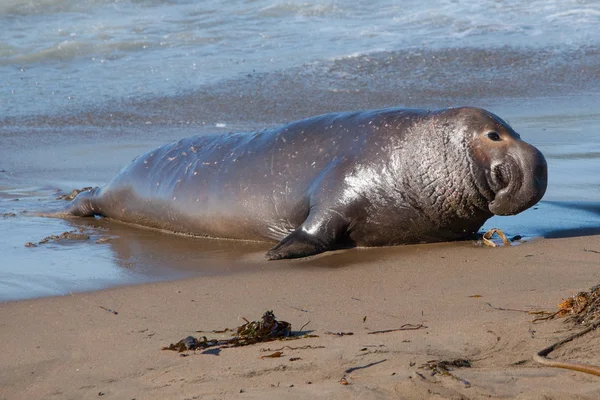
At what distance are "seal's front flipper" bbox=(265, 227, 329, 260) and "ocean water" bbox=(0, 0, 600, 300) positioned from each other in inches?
8.3

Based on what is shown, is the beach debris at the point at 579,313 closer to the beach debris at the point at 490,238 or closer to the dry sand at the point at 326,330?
the dry sand at the point at 326,330

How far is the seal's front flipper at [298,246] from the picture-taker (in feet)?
18.0

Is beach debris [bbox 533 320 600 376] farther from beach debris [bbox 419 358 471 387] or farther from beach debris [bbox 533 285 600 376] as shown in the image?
beach debris [bbox 419 358 471 387]

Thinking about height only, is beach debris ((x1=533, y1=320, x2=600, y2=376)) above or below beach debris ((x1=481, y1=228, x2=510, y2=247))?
above

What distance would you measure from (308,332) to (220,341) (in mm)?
379

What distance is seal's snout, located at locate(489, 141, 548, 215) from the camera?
18.1ft

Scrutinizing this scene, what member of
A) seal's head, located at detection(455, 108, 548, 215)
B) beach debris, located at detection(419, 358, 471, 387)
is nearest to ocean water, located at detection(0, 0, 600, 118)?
seal's head, located at detection(455, 108, 548, 215)

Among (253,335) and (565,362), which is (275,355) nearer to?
(253,335)

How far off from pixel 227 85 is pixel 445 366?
1076 centimetres

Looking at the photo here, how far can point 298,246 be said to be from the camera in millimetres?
5578

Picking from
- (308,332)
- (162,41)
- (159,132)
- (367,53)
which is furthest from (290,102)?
(308,332)

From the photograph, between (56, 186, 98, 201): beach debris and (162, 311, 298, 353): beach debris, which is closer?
(162, 311, 298, 353): beach debris

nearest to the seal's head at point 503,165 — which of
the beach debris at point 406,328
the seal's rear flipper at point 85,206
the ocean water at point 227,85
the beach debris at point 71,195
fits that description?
the ocean water at point 227,85

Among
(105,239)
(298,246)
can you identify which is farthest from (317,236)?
(105,239)
